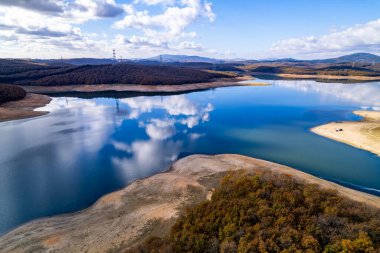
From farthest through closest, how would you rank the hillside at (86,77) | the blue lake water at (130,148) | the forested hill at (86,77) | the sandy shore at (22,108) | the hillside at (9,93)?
1. the forested hill at (86,77)
2. the hillside at (86,77)
3. the hillside at (9,93)
4. the sandy shore at (22,108)
5. the blue lake water at (130,148)

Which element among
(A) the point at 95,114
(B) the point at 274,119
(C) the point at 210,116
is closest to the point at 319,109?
(B) the point at 274,119

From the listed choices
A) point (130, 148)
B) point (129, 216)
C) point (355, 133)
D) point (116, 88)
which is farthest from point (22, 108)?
point (355, 133)

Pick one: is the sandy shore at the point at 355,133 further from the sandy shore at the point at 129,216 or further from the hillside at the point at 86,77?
the hillside at the point at 86,77

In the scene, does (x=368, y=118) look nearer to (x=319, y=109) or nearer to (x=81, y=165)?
(x=319, y=109)

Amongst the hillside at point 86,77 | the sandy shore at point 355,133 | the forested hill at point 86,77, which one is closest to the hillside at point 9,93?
the hillside at point 86,77

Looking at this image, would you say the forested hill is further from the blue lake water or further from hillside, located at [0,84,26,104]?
the blue lake water

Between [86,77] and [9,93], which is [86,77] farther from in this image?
[9,93]
